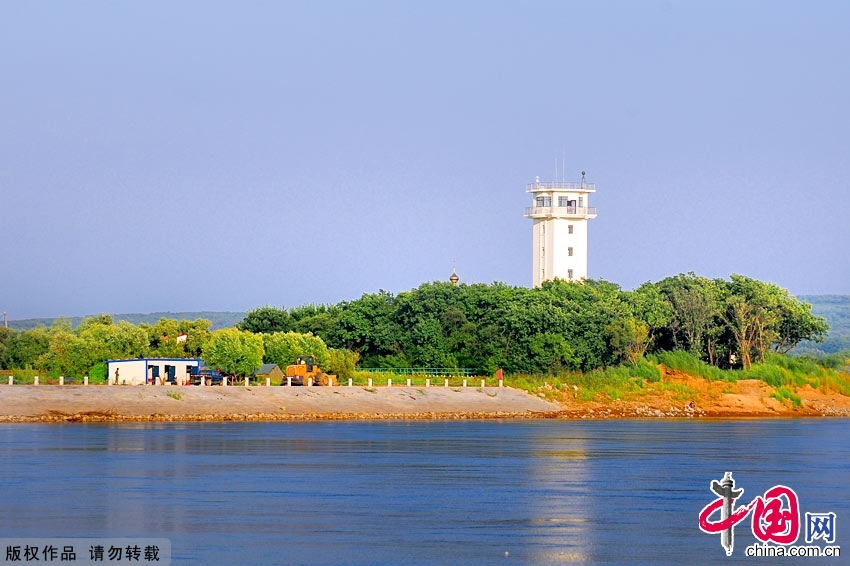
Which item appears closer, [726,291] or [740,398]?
[740,398]

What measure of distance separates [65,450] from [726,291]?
66442 millimetres

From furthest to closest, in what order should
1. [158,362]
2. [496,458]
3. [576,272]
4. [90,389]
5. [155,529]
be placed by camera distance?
[576,272], [158,362], [90,389], [496,458], [155,529]

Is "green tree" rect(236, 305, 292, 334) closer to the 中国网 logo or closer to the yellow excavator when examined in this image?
the yellow excavator

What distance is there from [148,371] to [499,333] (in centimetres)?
2471

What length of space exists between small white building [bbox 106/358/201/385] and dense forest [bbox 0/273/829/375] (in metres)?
2.66

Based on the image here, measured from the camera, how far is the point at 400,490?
39844 mm

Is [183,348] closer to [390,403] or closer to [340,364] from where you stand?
[340,364]

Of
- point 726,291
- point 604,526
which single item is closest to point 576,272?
point 726,291

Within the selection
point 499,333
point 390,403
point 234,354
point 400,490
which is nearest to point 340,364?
point 234,354

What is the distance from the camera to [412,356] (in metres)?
102

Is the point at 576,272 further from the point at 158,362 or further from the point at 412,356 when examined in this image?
the point at 158,362

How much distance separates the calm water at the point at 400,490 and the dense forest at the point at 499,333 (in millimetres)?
27103

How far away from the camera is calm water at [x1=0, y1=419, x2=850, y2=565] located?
29.2 m

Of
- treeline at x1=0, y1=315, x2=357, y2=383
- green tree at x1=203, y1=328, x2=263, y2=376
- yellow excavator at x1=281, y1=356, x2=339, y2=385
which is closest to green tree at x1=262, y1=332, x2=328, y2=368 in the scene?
treeline at x1=0, y1=315, x2=357, y2=383
